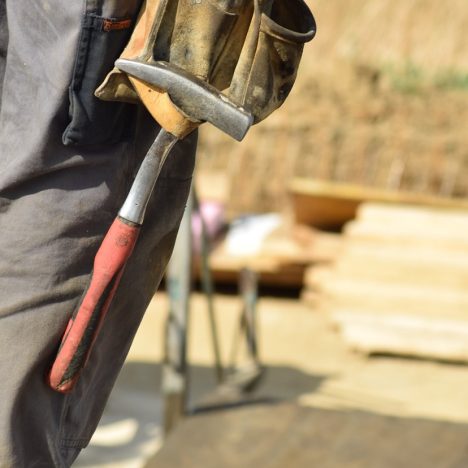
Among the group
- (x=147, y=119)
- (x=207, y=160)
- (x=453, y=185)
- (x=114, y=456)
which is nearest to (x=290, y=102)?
(x=207, y=160)

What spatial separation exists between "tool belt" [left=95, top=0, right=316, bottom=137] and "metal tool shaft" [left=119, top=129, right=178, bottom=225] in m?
0.03

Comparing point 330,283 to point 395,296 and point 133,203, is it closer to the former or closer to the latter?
point 395,296

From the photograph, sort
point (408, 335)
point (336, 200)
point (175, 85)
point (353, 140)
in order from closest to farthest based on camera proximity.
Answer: point (175, 85), point (408, 335), point (336, 200), point (353, 140)

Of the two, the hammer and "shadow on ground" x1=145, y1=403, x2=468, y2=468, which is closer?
the hammer

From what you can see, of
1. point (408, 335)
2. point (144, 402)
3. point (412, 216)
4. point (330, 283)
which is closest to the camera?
point (144, 402)

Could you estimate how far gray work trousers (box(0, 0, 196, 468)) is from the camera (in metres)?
1.82

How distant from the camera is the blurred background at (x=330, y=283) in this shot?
4.33 meters

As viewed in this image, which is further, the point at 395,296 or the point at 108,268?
the point at 395,296

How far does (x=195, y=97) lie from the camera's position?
177 centimetres

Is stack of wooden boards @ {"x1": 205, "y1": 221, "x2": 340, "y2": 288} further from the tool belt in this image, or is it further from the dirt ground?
the tool belt

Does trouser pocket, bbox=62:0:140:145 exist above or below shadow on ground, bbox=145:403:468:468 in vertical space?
above

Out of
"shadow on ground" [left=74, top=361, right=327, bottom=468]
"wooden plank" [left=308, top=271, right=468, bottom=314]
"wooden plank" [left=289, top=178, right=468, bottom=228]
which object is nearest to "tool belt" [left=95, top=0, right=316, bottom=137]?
"shadow on ground" [left=74, top=361, right=327, bottom=468]

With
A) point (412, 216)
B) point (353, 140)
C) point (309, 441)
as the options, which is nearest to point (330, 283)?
point (412, 216)

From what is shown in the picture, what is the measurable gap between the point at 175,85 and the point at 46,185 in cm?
28
